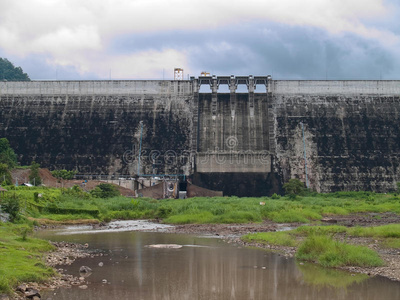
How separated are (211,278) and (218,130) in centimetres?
3658

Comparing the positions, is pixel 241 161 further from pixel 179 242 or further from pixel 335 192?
pixel 179 242

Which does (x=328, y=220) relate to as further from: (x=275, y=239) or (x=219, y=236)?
(x=275, y=239)

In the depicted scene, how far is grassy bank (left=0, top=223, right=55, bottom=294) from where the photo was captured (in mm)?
11172

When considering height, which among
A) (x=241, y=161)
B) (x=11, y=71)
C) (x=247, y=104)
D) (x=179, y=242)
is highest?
(x=11, y=71)

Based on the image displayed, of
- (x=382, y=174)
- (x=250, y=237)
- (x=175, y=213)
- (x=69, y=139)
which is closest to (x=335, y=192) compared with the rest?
(x=382, y=174)

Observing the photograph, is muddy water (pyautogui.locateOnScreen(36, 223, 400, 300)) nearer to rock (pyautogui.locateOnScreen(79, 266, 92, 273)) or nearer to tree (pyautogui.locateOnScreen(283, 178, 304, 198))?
rock (pyautogui.locateOnScreen(79, 266, 92, 273))

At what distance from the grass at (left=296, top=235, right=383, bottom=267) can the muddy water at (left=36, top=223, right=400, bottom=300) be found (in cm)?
43

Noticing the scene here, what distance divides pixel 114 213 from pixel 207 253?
47.2ft

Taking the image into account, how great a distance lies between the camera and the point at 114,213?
30594mm

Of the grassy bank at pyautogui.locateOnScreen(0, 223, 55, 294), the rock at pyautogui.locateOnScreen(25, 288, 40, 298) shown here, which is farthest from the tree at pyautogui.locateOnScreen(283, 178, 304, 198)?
the rock at pyautogui.locateOnScreen(25, 288, 40, 298)

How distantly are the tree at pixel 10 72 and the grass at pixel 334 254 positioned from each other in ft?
283

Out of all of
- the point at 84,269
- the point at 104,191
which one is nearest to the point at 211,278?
the point at 84,269

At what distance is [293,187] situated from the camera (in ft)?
141

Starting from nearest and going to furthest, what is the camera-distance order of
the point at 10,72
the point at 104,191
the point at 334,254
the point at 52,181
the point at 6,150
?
the point at 334,254 < the point at 104,191 < the point at 52,181 < the point at 6,150 < the point at 10,72
